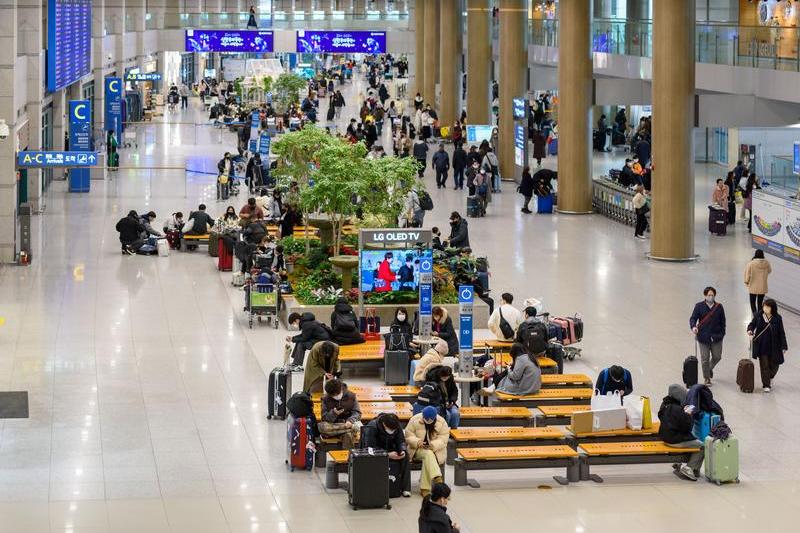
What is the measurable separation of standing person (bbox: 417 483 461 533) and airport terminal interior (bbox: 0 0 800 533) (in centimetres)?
3

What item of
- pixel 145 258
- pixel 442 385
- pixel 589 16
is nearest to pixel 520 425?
pixel 442 385

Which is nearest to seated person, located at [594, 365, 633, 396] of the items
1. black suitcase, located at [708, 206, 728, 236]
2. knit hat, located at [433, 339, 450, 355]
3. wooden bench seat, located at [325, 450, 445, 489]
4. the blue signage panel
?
knit hat, located at [433, 339, 450, 355]

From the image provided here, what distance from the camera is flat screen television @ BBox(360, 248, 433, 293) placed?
24062mm

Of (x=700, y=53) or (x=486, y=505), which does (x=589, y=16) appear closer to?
(x=700, y=53)

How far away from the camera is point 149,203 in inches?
1614

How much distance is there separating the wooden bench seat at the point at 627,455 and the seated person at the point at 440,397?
1.53m

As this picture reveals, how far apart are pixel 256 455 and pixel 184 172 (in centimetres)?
3288

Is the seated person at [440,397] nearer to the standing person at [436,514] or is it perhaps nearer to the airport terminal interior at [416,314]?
the airport terminal interior at [416,314]

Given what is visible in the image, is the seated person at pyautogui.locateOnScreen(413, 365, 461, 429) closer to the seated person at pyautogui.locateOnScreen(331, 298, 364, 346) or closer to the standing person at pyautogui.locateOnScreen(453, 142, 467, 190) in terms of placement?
the seated person at pyautogui.locateOnScreen(331, 298, 364, 346)

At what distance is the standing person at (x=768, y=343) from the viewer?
20016 millimetres

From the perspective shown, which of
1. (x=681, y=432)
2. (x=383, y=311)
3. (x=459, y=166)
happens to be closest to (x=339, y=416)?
(x=681, y=432)

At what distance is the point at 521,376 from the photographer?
18703 mm

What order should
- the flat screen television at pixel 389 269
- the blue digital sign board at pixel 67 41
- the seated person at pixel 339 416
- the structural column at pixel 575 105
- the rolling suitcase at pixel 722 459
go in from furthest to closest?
the blue digital sign board at pixel 67 41, the structural column at pixel 575 105, the flat screen television at pixel 389 269, the seated person at pixel 339 416, the rolling suitcase at pixel 722 459

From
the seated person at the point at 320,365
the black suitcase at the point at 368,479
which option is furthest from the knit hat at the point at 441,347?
the black suitcase at the point at 368,479
